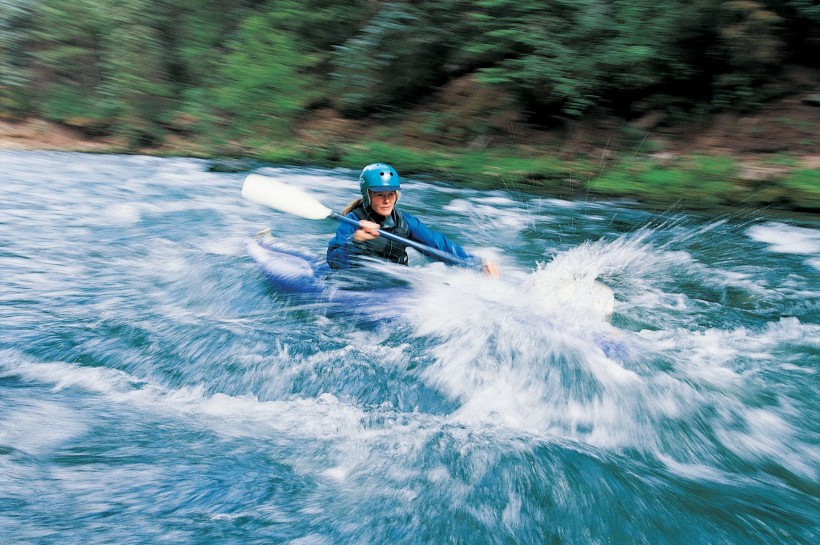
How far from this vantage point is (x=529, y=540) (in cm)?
237

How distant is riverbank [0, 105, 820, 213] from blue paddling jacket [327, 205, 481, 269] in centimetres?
402

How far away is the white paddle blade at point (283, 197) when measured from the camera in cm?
495

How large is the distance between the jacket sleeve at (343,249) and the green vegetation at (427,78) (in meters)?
4.67

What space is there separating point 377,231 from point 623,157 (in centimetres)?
569

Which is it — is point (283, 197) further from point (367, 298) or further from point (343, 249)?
point (367, 298)

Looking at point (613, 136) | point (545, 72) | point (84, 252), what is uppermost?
point (545, 72)

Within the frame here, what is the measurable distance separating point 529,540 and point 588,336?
57.4 inches

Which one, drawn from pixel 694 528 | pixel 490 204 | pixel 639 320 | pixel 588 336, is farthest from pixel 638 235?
pixel 694 528

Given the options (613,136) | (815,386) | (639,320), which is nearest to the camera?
(815,386)

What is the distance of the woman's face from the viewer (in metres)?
4.11

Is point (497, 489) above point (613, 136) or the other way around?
the other way around

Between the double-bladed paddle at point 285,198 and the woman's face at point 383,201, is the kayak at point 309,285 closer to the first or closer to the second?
the double-bladed paddle at point 285,198

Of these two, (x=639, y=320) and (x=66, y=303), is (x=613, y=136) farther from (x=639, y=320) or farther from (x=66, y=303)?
(x=66, y=303)

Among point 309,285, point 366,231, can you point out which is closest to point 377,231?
point 366,231
